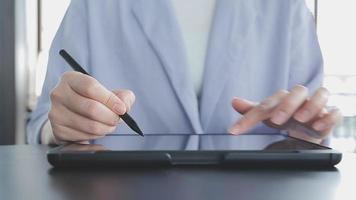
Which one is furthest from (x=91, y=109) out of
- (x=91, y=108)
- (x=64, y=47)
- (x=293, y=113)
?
(x=64, y=47)

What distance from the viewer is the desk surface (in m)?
0.25

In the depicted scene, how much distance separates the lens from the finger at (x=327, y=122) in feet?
1.63

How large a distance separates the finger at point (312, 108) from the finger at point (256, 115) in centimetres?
3

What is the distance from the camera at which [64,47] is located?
2.34 ft

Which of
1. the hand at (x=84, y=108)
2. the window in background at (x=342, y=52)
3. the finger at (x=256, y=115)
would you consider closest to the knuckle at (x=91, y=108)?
the hand at (x=84, y=108)

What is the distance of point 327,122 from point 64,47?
0.42 metres

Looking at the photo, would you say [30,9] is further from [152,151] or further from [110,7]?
[152,151]

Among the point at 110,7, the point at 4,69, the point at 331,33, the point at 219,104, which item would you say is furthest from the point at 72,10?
the point at 331,33

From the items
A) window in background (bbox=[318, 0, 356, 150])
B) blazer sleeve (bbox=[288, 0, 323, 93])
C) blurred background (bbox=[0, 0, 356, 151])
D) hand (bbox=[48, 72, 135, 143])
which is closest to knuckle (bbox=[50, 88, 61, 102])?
hand (bbox=[48, 72, 135, 143])

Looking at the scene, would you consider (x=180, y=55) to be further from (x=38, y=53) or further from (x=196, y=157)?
(x=38, y=53)

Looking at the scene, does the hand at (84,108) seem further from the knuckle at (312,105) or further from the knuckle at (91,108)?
the knuckle at (312,105)

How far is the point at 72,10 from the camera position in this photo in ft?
2.46

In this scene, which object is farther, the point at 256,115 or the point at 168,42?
the point at 168,42

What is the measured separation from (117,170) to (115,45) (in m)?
0.45
